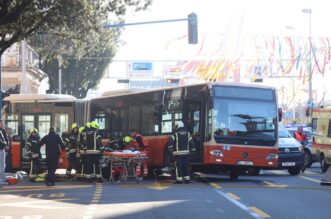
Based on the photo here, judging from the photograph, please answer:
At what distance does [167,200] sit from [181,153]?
5331 millimetres

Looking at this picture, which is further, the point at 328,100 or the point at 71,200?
the point at 328,100

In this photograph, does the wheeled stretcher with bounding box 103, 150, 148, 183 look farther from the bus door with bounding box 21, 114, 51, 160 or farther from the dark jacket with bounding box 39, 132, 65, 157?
the bus door with bounding box 21, 114, 51, 160

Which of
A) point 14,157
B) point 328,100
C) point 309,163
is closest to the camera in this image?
point 14,157

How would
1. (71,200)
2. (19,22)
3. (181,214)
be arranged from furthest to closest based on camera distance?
(19,22) → (71,200) → (181,214)

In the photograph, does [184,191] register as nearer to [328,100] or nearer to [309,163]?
[309,163]

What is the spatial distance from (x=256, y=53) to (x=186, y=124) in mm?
34417

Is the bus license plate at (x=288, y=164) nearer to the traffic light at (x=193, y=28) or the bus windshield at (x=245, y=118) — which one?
the bus windshield at (x=245, y=118)

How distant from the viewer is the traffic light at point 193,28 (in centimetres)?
2755

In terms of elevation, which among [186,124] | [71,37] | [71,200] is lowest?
[71,200]

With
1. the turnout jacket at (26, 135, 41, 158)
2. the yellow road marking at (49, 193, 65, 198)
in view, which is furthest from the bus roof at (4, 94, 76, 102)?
the yellow road marking at (49, 193, 65, 198)

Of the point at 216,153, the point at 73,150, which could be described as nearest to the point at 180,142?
the point at 216,153

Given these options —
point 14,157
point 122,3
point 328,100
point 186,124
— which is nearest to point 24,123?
point 14,157

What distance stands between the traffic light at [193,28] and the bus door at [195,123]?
21.1 ft

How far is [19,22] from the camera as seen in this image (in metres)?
23.9
